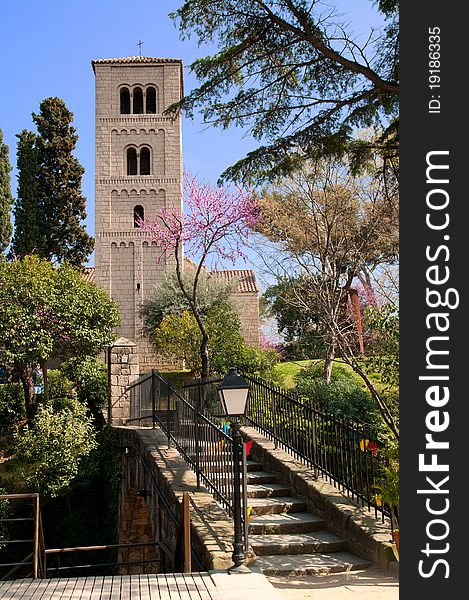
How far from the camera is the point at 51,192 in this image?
29.8 meters

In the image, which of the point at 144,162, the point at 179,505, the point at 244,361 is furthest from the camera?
the point at 144,162

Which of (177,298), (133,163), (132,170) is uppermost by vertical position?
(133,163)

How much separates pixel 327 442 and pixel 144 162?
2632cm

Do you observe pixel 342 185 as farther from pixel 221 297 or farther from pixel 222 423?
pixel 221 297

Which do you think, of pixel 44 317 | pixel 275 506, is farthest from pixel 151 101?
pixel 275 506

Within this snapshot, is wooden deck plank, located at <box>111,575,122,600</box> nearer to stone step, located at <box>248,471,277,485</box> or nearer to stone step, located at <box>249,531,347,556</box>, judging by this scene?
stone step, located at <box>249,531,347,556</box>

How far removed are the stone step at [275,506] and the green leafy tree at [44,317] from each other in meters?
11.4

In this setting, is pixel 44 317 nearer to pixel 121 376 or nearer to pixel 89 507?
pixel 121 376

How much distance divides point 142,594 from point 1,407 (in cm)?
1469

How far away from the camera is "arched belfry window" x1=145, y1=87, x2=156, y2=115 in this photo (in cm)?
3309

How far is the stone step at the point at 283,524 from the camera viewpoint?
767 cm

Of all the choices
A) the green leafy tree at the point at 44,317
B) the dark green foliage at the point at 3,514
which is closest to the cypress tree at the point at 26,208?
the green leafy tree at the point at 44,317

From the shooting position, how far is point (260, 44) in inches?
329

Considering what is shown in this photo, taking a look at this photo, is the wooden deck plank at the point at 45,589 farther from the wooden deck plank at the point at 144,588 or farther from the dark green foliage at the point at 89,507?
the dark green foliage at the point at 89,507
